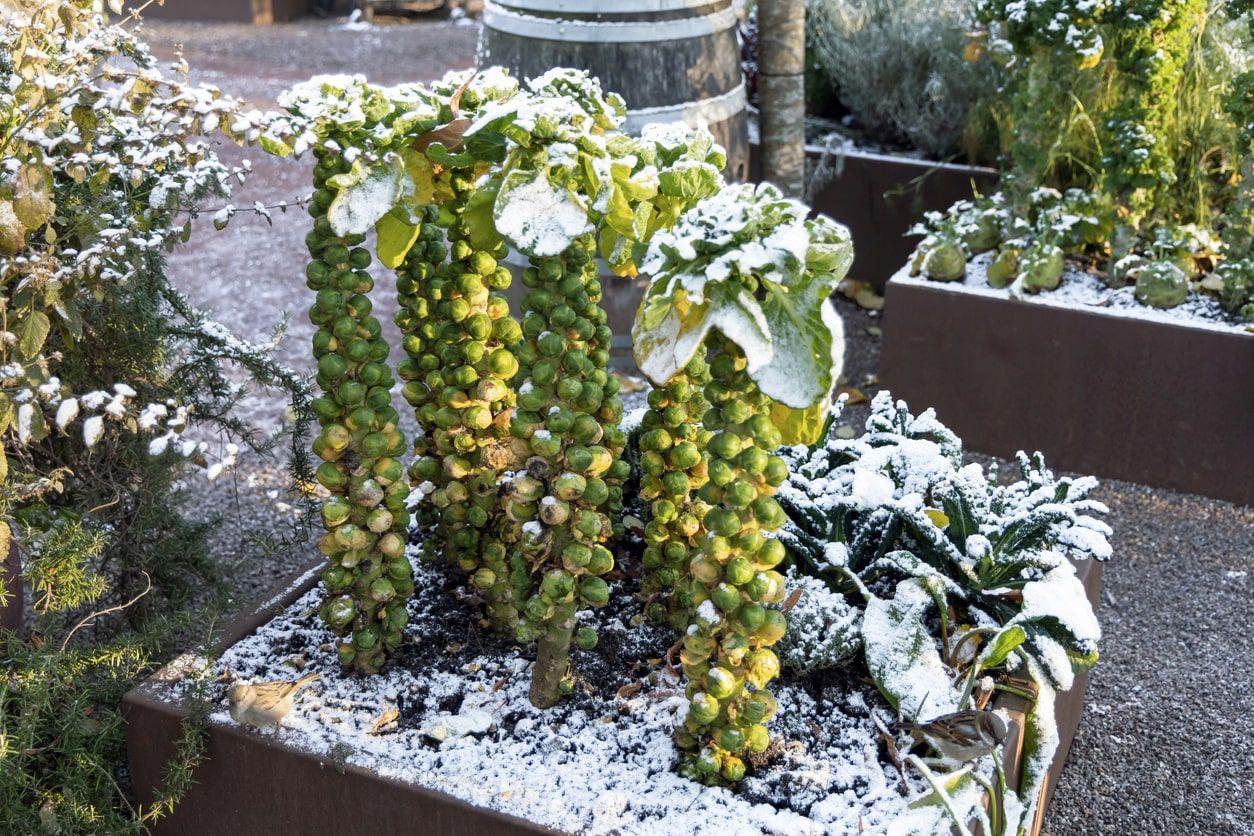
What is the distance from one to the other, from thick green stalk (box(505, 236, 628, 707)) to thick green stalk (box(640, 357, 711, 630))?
0.18 ft

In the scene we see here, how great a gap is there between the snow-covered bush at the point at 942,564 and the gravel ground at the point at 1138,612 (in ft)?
1.37

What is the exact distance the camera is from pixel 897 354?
10.3 ft

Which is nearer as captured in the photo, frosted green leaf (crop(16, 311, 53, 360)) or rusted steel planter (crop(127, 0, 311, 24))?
frosted green leaf (crop(16, 311, 53, 360))

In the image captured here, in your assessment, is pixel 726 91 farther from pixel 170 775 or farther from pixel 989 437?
pixel 170 775

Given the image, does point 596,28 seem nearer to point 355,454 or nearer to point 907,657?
point 355,454

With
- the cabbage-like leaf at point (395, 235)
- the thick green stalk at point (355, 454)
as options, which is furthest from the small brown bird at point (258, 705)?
the cabbage-like leaf at point (395, 235)

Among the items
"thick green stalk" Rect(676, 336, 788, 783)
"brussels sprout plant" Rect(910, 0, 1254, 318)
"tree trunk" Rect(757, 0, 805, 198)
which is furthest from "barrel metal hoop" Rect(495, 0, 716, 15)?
"thick green stalk" Rect(676, 336, 788, 783)

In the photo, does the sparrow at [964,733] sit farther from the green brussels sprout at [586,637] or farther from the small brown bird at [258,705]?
the small brown bird at [258,705]

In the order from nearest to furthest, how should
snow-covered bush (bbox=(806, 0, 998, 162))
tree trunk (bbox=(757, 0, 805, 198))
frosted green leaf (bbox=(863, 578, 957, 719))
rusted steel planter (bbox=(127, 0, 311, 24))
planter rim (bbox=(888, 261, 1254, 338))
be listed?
frosted green leaf (bbox=(863, 578, 957, 719))
planter rim (bbox=(888, 261, 1254, 338))
tree trunk (bbox=(757, 0, 805, 198))
snow-covered bush (bbox=(806, 0, 998, 162))
rusted steel planter (bbox=(127, 0, 311, 24))

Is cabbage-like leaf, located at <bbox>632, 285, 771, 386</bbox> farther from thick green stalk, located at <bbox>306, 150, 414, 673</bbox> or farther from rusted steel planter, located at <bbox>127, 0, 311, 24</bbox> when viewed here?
rusted steel planter, located at <bbox>127, 0, 311, 24</bbox>

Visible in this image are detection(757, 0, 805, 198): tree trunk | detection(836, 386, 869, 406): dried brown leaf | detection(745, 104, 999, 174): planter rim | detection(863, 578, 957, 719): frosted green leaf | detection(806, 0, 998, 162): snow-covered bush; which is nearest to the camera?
detection(863, 578, 957, 719): frosted green leaf

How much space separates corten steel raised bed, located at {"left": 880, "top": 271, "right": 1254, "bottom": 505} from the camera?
283 centimetres

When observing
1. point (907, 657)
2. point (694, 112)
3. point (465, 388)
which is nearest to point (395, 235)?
point (465, 388)

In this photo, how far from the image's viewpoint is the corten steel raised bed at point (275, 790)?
A: 4.76ft
